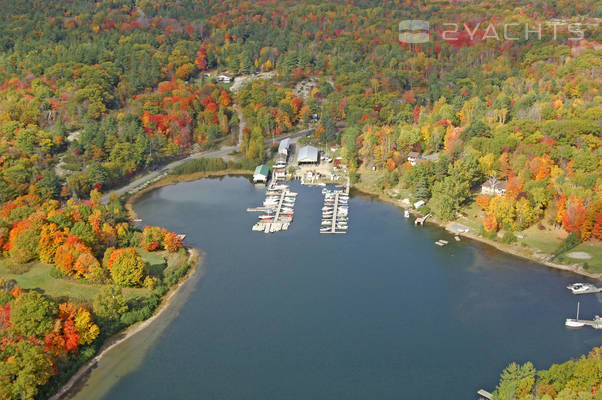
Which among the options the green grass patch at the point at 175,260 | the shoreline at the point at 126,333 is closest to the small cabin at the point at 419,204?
the shoreline at the point at 126,333

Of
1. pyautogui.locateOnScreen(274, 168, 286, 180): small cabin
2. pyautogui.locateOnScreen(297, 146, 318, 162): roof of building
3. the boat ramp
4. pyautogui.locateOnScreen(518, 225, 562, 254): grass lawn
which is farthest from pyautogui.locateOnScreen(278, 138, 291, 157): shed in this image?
pyautogui.locateOnScreen(518, 225, 562, 254): grass lawn

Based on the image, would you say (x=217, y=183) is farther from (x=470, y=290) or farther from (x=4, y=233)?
(x=470, y=290)

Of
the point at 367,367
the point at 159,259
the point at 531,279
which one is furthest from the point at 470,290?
the point at 159,259

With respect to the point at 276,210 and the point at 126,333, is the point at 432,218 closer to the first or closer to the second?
the point at 276,210

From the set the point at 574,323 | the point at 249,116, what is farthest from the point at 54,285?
the point at 249,116

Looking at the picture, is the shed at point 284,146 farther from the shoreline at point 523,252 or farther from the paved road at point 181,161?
the shoreline at point 523,252
